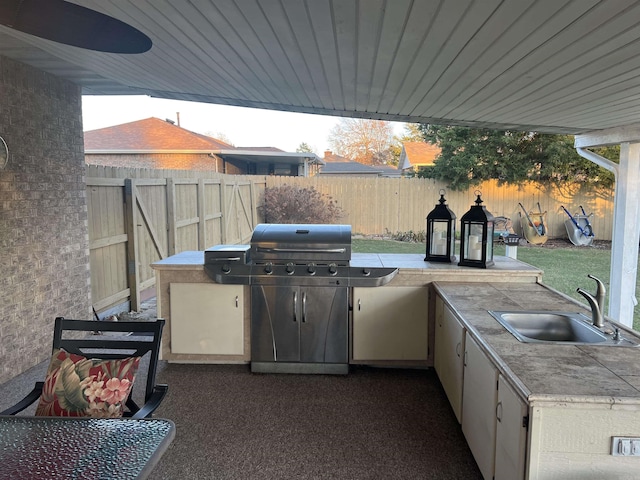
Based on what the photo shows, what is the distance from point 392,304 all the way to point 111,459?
2442 mm

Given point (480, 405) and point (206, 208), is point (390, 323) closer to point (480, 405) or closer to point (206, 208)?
point (480, 405)

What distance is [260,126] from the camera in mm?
25578

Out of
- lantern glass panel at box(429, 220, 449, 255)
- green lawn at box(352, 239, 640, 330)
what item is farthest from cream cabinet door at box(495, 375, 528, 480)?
green lawn at box(352, 239, 640, 330)

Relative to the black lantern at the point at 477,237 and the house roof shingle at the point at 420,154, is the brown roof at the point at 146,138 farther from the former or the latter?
the black lantern at the point at 477,237

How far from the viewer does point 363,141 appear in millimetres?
23781

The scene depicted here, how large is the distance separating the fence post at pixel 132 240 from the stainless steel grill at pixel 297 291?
1962 millimetres

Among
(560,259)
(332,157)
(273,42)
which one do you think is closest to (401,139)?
(332,157)

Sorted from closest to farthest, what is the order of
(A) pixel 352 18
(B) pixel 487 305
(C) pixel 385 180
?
(A) pixel 352 18 < (B) pixel 487 305 < (C) pixel 385 180

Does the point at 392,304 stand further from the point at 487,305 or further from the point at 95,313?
the point at 95,313

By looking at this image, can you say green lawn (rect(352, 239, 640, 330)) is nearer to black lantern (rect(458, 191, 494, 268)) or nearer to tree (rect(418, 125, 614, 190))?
tree (rect(418, 125, 614, 190))

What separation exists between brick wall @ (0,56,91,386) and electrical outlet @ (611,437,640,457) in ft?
12.3

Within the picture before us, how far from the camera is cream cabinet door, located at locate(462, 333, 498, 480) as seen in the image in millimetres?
1976

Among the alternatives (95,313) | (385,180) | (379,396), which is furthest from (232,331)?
(385,180)

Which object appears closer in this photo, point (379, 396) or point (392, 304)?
point (379, 396)
